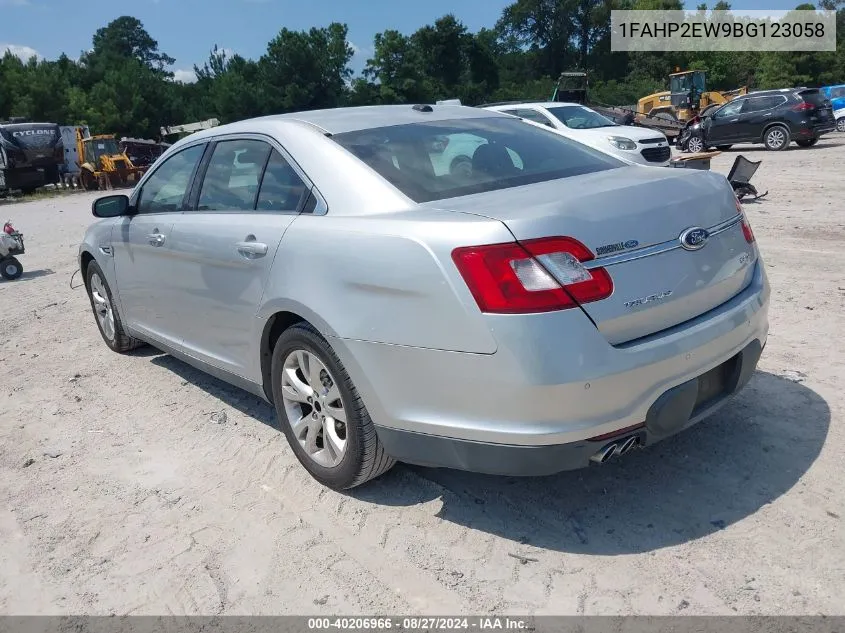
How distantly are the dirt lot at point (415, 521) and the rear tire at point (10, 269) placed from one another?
5754 mm

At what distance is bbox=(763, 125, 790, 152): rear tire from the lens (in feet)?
66.0

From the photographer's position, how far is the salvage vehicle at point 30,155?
93.3 feet

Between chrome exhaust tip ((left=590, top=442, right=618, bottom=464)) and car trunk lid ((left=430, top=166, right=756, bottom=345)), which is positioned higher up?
car trunk lid ((left=430, top=166, right=756, bottom=345))

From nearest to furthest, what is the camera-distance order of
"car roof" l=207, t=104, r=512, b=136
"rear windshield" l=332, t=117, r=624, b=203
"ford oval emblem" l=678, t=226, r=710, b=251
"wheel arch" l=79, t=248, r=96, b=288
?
"ford oval emblem" l=678, t=226, r=710, b=251, "rear windshield" l=332, t=117, r=624, b=203, "car roof" l=207, t=104, r=512, b=136, "wheel arch" l=79, t=248, r=96, b=288

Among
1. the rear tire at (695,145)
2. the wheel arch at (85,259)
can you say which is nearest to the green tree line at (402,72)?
the rear tire at (695,145)

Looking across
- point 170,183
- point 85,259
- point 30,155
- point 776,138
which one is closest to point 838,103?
point 776,138

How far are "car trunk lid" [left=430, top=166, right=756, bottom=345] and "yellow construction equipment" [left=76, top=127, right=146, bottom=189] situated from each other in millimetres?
30064

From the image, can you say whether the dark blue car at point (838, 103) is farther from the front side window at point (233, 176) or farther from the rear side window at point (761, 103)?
the front side window at point (233, 176)

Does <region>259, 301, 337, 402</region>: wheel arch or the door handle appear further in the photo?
the door handle

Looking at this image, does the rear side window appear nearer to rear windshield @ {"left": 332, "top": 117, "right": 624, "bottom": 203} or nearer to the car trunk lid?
rear windshield @ {"left": 332, "top": 117, "right": 624, "bottom": 203}

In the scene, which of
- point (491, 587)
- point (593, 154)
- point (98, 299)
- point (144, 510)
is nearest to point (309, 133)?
point (593, 154)

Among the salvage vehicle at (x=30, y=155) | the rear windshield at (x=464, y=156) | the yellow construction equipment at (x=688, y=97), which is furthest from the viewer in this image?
the yellow construction equipment at (x=688, y=97)

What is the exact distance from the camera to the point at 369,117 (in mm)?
3807

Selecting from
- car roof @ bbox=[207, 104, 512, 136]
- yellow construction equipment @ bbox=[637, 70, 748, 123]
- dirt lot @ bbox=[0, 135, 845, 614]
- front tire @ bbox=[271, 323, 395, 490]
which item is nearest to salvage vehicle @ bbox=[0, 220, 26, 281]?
dirt lot @ bbox=[0, 135, 845, 614]
